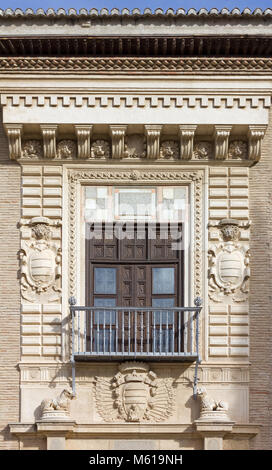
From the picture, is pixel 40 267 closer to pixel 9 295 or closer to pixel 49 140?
pixel 9 295

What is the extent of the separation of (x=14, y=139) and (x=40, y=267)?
6.38 ft

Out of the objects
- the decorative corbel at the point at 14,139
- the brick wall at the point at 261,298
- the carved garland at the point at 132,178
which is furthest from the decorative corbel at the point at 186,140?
the decorative corbel at the point at 14,139

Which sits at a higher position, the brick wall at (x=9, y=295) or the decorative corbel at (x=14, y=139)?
the decorative corbel at (x=14, y=139)

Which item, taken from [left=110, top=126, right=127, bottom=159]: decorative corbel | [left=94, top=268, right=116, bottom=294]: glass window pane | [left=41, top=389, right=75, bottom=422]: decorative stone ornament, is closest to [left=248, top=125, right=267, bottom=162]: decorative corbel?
[left=110, top=126, right=127, bottom=159]: decorative corbel

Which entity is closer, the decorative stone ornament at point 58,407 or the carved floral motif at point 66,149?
the decorative stone ornament at point 58,407

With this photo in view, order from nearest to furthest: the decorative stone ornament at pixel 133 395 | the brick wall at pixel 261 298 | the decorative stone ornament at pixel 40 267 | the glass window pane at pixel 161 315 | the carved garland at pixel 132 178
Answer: the decorative stone ornament at pixel 133 395, the brick wall at pixel 261 298, the glass window pane at pixel 161 315, the decorative stone ornament at pixel 40 267, the carved garland at pixel 132 178

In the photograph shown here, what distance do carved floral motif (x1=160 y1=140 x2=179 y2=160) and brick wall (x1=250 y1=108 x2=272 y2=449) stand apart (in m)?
1.16

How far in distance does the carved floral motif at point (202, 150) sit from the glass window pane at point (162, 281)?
5.84 feet

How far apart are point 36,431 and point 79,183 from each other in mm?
3717

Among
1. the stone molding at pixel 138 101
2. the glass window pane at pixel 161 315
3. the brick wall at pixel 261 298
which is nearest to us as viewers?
the brick wall at pixel 261 298

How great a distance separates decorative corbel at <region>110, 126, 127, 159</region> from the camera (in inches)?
785

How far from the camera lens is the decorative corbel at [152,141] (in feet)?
65.3

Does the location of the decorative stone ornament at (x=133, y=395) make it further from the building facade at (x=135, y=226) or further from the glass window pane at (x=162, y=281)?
the glass window pane at (x=162, y=281)
